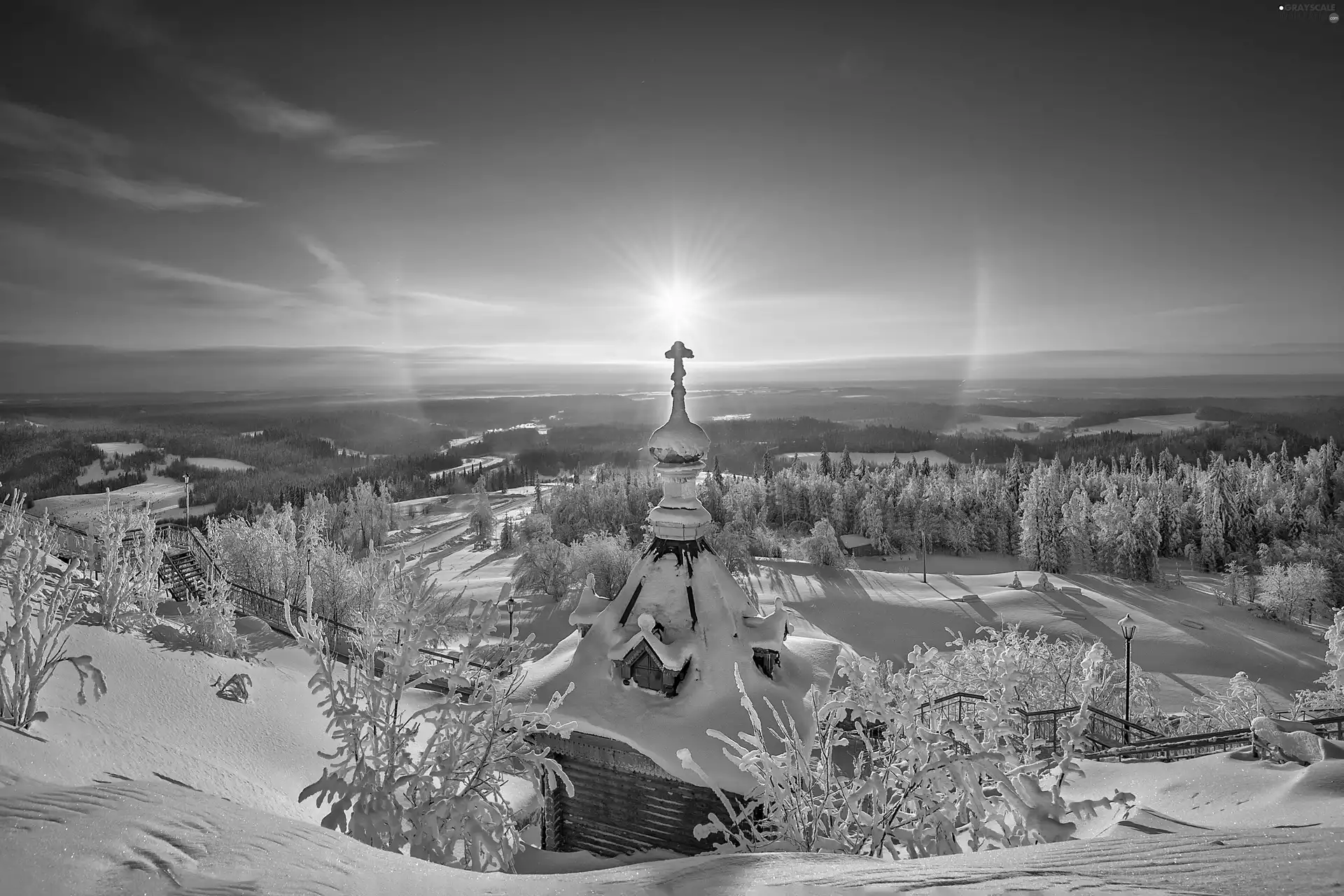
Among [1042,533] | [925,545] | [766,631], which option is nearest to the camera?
[766,631]

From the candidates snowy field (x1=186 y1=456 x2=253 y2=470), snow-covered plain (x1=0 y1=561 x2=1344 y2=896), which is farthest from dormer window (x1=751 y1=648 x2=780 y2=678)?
snowy field (x1=186 y1=456 x2=253 y2=470)

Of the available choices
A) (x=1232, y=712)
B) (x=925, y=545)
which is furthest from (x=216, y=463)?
(x=1232, y=712)

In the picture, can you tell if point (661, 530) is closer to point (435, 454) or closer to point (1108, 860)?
point (1108, 860)

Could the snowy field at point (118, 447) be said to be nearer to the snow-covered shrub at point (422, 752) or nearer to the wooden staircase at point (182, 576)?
the wooden staircase at point (182, 576)

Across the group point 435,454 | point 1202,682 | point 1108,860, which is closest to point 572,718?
point 1108,860

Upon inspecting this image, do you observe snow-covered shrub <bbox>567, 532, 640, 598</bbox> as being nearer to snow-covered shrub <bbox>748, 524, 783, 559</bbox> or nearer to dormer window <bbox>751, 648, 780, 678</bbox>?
snow-covered shrub <bbox>748, 524, 783, 559</bbox>

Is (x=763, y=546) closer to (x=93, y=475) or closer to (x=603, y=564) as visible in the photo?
(x=603, y=564)
